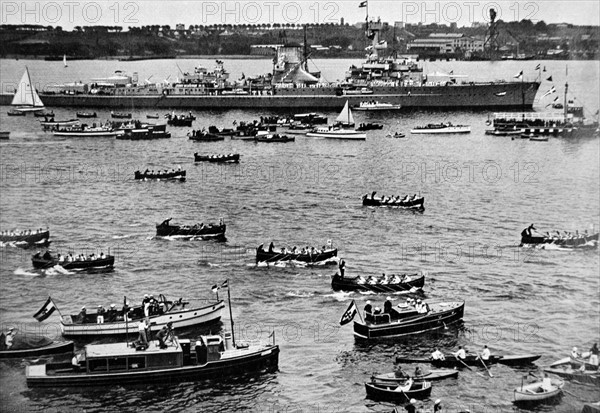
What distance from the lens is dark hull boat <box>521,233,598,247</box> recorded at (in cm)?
3753

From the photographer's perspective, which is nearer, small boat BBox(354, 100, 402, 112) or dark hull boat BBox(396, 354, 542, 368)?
dark hull boat BBox(396, 354, 542, 368)

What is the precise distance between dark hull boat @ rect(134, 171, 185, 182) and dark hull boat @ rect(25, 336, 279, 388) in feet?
95.4

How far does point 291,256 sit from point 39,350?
12116 mm

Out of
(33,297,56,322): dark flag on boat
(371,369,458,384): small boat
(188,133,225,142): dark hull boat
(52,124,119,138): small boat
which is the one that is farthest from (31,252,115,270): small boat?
(52,124,119,138): small boat

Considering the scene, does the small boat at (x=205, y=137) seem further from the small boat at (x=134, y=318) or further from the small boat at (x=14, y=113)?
the small boat at (x=134, y=318)

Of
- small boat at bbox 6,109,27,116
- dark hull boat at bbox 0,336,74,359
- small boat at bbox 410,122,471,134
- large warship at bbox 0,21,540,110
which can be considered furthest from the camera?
large warship at bbox 0,21,540,110

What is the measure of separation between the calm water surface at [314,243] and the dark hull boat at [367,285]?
415 millimetres

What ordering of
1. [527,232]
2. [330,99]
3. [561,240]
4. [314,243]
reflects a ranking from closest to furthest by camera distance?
[561,240] → [314,243] → [527,232] → [330,99]

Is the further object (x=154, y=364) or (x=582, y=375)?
(x=582, y=375)

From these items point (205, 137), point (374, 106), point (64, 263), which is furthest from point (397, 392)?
point (374, 106)

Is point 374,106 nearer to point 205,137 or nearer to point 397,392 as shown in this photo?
point 205,137

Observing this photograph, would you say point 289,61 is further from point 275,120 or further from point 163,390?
point 163,390

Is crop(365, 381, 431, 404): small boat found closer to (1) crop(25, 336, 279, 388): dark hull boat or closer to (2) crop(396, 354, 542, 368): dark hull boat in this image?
(2) crop(396, 354, 542, 368): dark hull boat

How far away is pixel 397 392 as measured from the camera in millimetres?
23328
